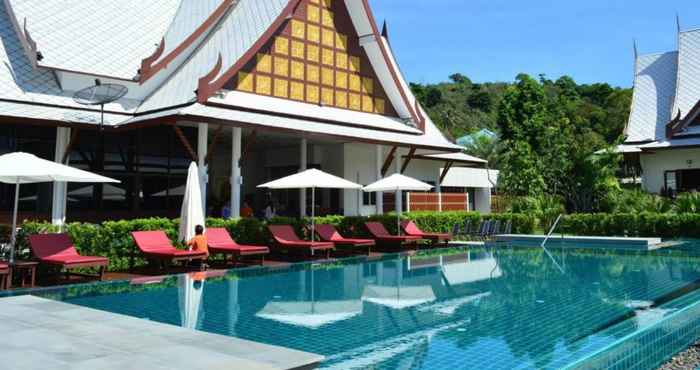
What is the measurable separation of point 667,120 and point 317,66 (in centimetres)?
1768

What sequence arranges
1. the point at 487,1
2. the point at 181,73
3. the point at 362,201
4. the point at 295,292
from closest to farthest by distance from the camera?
1. the point at 295,292
2. the point at 487,1
3. the point at 181,73
4. the point at 362,201

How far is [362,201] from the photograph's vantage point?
70.9 ft

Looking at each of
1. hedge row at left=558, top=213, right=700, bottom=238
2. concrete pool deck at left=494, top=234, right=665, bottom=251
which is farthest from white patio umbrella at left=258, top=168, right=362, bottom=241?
hedge row at left=558, top=213, right=700, bottom=238

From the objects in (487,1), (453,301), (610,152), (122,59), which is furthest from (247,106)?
(610,152)

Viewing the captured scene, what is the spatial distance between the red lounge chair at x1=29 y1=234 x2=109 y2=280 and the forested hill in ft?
144

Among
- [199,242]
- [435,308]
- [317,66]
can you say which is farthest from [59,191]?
[435,308]

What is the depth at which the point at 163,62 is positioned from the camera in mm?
16797

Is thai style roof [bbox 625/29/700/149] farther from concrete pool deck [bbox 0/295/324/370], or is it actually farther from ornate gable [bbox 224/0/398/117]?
concrete pool deck [bbox 0/295/324/370]

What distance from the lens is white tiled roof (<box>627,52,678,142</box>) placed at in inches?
1050

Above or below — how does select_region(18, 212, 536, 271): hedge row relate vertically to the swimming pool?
above

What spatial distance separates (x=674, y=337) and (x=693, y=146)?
20.5 metres

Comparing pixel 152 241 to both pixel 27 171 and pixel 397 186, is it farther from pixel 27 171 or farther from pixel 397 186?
pixel 397 186

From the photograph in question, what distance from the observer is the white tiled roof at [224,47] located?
15.8m

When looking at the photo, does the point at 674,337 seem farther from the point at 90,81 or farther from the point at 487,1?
the point at 90,81
